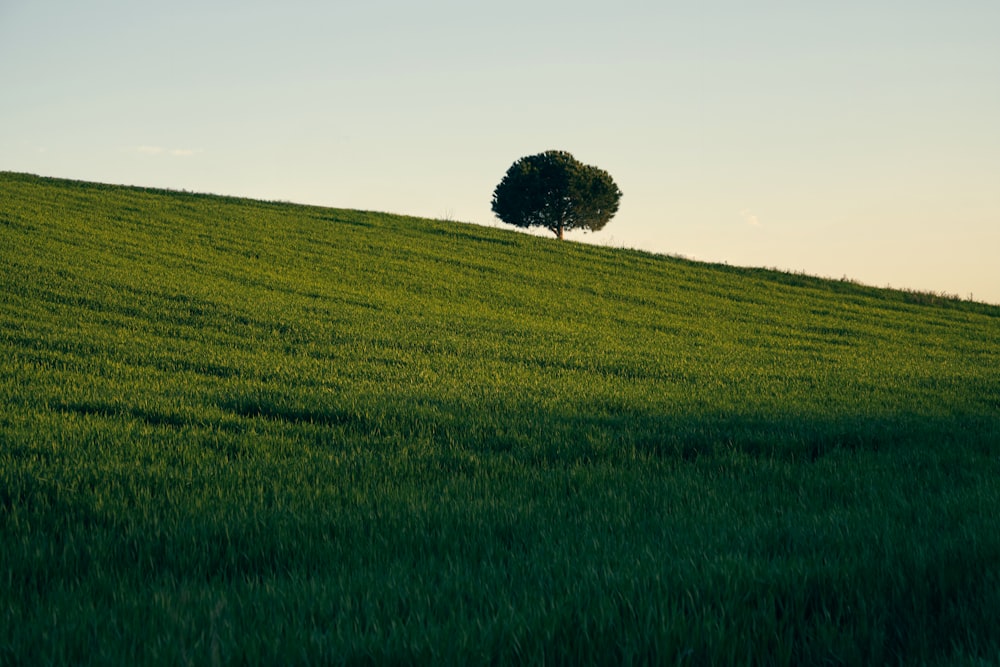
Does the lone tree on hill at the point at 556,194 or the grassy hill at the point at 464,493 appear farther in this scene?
the lone tree on hill at the point at 556,194

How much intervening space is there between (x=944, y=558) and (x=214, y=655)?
12.6 feet

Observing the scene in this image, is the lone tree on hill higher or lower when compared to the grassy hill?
higher

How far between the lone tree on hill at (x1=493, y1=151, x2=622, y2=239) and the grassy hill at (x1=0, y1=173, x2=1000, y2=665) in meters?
50.0

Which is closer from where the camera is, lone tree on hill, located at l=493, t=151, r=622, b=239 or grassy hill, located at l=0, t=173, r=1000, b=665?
grassy hill, located at l=0, t=173, r=1000, b=665

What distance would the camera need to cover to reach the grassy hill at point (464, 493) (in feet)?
11.1

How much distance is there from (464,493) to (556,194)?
64371 mm

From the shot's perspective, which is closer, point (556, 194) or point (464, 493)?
point (464, 493)

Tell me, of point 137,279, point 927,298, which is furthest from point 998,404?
point 927,298

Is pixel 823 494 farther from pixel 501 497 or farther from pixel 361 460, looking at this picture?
pixel 361 460

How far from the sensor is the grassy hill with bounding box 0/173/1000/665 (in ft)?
11.1

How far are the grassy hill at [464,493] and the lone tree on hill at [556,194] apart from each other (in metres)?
50.0

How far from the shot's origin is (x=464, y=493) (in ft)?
19.9

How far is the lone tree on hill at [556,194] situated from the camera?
223 ft

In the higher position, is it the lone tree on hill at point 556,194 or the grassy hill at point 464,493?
the lone tree on hill at point 556,194
